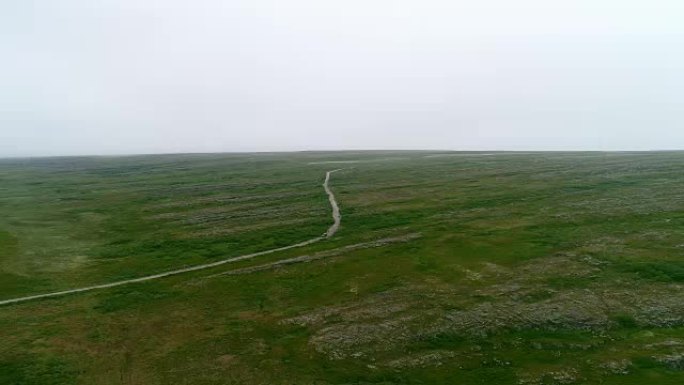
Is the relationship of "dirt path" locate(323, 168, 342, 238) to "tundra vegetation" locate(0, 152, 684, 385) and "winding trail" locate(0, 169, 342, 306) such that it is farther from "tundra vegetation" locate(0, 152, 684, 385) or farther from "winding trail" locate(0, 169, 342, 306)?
"tundra vegetation" locate(0, 152, 684, 385)

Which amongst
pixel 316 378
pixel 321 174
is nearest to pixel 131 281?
pixel 316 378

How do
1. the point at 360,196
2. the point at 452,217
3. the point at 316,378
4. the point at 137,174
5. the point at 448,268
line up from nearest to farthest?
the point at 316,378
the point at 448,268
the point at 452,217
the point at 360,196
the point at 137,174

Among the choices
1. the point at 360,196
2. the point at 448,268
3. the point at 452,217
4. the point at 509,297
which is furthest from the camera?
the point at 360,196

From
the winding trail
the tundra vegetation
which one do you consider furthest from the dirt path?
the tundra vegetation

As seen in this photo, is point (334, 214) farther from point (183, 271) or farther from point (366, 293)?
point (366, 293)

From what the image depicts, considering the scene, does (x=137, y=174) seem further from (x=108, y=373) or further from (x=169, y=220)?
(x=108, y=373)

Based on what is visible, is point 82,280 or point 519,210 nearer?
point 82,280

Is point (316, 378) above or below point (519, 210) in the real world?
below
